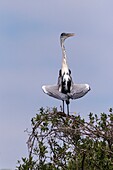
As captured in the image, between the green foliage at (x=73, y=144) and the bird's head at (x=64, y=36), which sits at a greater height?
the bird's head at (x=64, y=36)

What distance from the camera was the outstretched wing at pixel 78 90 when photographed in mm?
8914

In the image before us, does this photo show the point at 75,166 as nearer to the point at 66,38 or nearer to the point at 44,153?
the point at 44,153

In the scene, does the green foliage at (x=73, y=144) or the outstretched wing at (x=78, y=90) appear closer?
the green foliage at (x=73, y=144)

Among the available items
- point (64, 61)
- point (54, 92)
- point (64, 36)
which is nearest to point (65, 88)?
point (54, 92)

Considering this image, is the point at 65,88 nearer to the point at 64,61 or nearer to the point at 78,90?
the point at 78,90

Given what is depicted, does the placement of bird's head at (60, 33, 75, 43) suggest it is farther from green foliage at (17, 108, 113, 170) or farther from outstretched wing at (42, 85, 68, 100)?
green foliage at (17, 108, 113, 170)

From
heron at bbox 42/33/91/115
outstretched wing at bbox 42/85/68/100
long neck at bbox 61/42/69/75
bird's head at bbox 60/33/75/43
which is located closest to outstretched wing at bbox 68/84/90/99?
heron at bbox 42/33/91/115

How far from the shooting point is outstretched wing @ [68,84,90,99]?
891 cm

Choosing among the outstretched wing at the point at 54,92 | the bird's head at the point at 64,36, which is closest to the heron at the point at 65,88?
the outstretched wing at the point at 54,92

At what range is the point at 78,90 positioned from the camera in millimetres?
9094

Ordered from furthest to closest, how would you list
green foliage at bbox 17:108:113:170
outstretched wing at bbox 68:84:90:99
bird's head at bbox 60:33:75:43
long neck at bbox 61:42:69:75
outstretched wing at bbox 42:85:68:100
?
1. bird's head at bbox 60:33:75:43
2. long neck at bbox 61:42:69:75
3. outstretched wing at bbox 68:84:90:99
4. outstretched wing at bbox 42:85:68:100
5. green foliage at bbox 17:108:113:170

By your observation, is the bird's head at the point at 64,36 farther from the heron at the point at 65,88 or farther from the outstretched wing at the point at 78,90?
the outstretched wing at the point at 78,90

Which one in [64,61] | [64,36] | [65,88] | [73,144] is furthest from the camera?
[64,36]

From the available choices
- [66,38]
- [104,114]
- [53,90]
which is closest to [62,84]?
[53,90]
